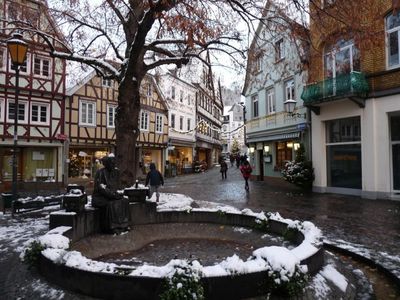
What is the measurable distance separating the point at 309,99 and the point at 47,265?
50.0 ft

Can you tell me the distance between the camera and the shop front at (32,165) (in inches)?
846

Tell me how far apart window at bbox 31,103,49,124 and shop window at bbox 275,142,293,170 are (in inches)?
606

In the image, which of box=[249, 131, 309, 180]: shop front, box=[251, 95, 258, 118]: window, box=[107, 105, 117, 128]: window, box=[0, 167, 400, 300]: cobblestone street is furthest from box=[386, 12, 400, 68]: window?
box=[107, 105, 117, 128]: window

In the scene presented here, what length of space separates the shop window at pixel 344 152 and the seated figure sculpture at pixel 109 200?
12.6m

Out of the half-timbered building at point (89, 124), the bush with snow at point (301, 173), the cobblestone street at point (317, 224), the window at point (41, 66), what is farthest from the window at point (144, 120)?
the cobblestone street at point (317, 224)

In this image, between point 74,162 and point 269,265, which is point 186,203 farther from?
point 74,162

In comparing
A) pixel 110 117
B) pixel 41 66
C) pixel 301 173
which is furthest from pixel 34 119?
pixel 301 173

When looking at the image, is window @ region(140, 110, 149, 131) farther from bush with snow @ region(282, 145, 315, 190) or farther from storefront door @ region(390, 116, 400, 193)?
storefront door @ region(390, 116, 400, 193)

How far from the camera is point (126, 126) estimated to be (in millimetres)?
11977

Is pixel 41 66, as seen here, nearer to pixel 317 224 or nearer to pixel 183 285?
pixel 317 224

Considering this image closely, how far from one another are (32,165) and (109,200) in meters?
18.3

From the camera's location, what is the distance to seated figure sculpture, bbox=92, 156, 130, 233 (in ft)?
22.0

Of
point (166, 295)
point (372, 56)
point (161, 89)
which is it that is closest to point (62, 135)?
point (161, 89)

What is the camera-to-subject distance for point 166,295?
3623 mm
